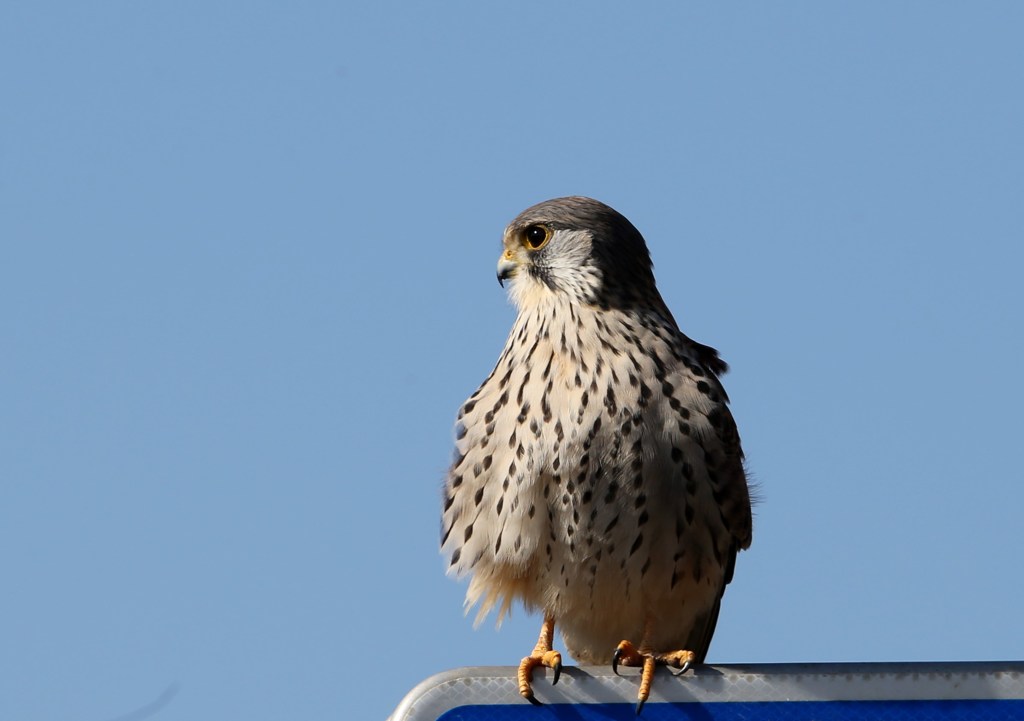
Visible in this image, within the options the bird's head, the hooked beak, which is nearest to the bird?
the bird's head

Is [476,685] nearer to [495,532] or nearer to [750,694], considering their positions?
[750,694]

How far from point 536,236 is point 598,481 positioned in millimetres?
1222

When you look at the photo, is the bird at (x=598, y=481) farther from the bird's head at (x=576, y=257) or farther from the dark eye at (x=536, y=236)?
the dark eye at (x=536, y=236)

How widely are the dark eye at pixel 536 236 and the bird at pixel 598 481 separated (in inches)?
9.6

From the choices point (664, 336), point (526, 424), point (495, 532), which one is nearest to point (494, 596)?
point (495, 532)

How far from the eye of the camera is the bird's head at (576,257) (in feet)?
17.2

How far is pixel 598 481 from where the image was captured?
14.9 ft

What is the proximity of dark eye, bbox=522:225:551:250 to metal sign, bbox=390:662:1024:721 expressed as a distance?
2.92 meters

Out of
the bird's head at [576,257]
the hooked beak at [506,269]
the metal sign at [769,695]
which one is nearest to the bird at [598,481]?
the bird's head at [576,257]

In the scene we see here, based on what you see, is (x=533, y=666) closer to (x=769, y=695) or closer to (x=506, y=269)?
(x=769, y=695)

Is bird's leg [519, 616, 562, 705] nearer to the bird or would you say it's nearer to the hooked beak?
the bird

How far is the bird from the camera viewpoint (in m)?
4.59

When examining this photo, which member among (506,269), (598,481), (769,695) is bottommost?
(769,695)

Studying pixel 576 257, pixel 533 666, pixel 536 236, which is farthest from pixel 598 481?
pixel 533 666
